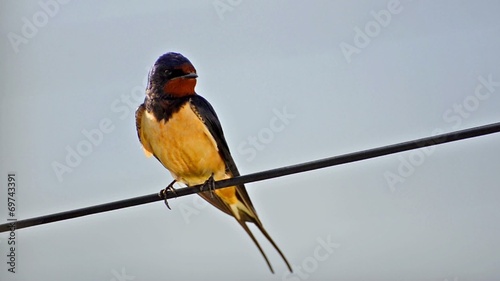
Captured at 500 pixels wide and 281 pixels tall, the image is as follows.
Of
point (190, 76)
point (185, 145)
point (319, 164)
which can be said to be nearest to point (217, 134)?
point (185, 145)

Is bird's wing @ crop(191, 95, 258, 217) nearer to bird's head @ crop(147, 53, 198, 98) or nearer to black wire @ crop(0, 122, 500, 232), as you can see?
bird's head @ crop(147, 53, 198, 98)

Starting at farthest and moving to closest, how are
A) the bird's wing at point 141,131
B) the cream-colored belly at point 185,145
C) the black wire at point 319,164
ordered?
the bird's wing at point 141,131, the cream-colored belly at point 185,145, the black wire at point 319,164

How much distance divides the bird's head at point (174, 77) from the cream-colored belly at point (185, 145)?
83mm

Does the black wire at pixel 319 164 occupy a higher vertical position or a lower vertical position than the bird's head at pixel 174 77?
lower

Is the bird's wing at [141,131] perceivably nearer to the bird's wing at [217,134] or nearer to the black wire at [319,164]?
the bird's wing at [217,134]

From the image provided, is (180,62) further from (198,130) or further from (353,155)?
(353,155)

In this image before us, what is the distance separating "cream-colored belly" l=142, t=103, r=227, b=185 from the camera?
2990mm

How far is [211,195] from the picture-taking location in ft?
10.3

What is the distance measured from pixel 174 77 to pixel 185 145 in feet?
0.93

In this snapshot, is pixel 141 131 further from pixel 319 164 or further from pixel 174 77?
pixel 319 164

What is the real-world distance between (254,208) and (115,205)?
101 centimetres

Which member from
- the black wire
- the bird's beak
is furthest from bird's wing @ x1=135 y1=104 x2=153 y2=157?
the black wire

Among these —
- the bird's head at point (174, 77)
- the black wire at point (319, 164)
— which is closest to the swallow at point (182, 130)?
the bird's head at point (174, 77)

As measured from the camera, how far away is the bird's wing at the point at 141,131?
10.2ft
